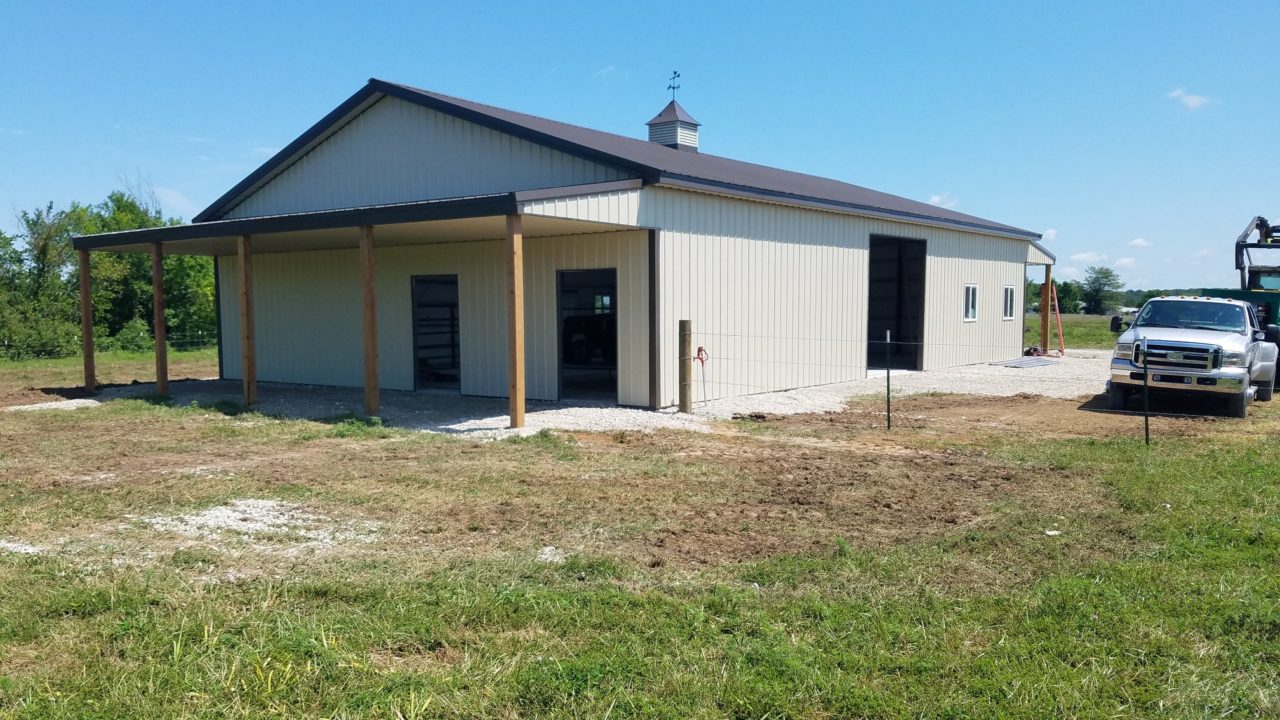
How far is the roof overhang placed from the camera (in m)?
11.2

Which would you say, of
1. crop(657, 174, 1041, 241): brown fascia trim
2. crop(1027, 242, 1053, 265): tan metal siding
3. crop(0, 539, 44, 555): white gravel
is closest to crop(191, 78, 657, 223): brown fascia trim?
crop(657, 174, 1041, 241): brown fascia trim

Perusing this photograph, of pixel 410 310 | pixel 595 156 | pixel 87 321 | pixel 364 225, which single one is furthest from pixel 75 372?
pixel 595 156

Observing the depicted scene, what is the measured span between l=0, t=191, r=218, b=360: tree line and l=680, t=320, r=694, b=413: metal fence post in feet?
70.7

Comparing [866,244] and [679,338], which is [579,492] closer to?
[679,338]

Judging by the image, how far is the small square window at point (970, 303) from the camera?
22.5 metres

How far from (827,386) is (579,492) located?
33.3ft

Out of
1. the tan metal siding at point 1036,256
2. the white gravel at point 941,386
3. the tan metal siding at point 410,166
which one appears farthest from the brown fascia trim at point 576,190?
the tan metal siding at point 1036,256

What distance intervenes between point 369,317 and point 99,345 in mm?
23114

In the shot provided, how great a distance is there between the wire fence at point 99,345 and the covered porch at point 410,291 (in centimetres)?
851

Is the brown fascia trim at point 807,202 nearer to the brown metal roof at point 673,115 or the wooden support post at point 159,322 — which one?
the brown metal roof at point 673,115

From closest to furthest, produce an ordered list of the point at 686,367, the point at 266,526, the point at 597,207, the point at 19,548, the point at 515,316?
the point at 19,548, the point at 266,526, the point at 515,316, the point at 597,207, the point at 686,367

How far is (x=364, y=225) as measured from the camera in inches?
491

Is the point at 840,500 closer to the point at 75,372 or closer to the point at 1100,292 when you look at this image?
the point at 75,372

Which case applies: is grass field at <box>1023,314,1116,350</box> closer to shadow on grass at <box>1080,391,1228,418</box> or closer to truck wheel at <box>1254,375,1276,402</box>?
truck wheel at <box>1254,375,1276,402</box>
